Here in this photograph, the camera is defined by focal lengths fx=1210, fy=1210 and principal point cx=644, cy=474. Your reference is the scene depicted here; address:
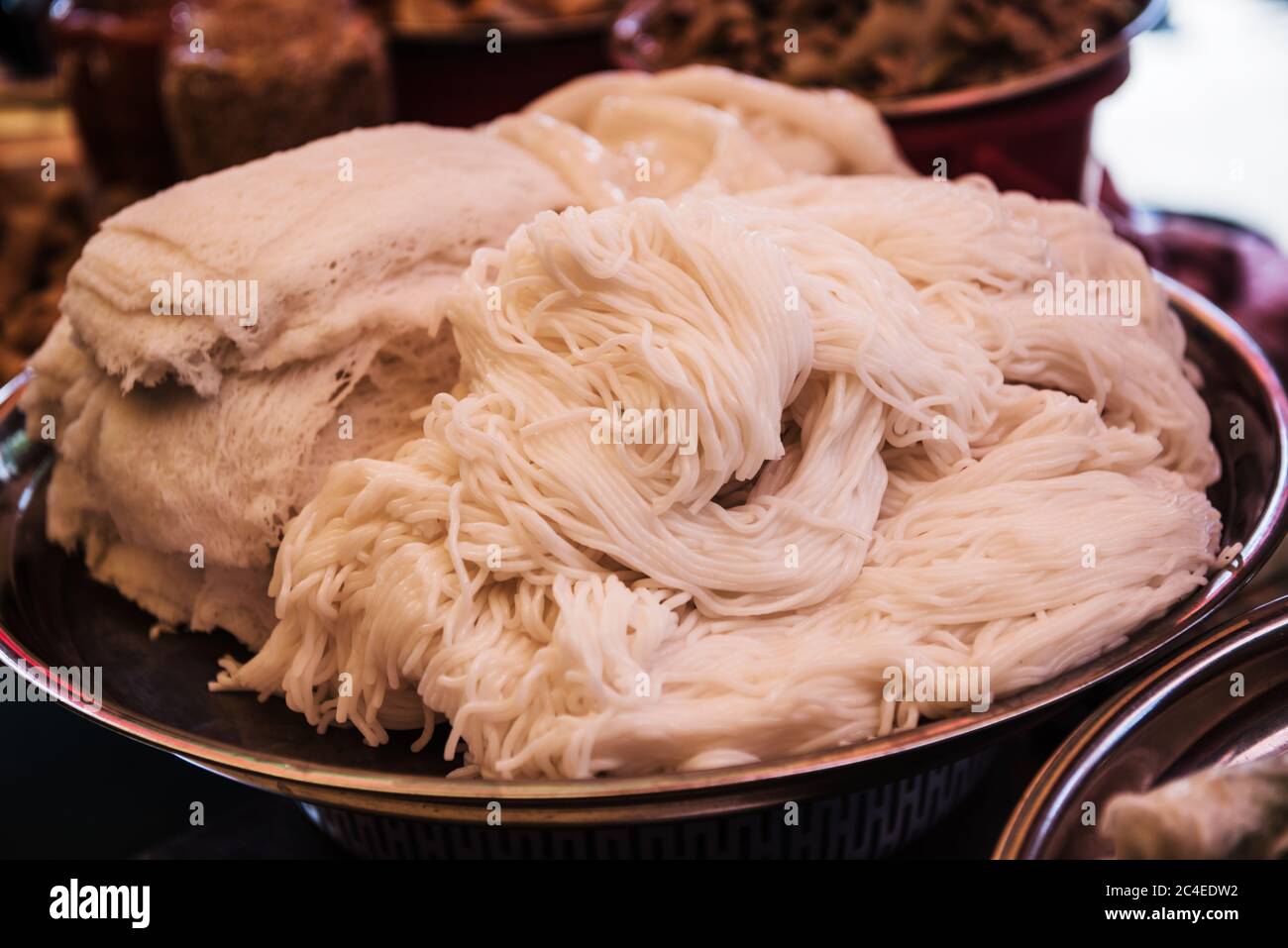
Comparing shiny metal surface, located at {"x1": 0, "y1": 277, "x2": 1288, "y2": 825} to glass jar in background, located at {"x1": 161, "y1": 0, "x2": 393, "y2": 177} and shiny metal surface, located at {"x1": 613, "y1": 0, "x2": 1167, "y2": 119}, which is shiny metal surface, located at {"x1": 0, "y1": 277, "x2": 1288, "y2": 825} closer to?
shiny metal surface, located at {"x1": 613, "y1": 0, "x2": 1167, "y2": 119}

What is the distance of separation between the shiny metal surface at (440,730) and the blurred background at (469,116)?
0.82 ft

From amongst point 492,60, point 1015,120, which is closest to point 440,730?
point 1015,120

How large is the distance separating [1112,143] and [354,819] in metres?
4.05

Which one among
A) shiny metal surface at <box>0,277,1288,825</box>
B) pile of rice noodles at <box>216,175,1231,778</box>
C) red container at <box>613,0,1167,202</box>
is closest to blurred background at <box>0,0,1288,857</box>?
red container at <box>613,0,1167,202</box>

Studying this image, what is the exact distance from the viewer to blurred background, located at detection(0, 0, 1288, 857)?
179cm

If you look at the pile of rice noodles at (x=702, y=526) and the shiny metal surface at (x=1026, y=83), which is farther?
the shiny metal surface at (x=1026, y=83)

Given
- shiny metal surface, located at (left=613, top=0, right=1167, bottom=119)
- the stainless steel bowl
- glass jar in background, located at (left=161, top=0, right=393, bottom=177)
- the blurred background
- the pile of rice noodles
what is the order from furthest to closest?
glass jar in background, located at (left=161, top=0, right=393, bottom=177)
shiny metal surface, located at (left=613, top=0, right=1167, bottom=119)
the blurred background
the pile of rice noodles
the stainless steel bowl

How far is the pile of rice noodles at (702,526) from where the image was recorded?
1300 millimetres

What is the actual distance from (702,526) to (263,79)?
7.44ft

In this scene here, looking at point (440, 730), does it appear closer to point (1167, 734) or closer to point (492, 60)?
point (1167, 734)

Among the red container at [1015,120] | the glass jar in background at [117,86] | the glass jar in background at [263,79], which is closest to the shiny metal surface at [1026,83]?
the red container at [1015,120]

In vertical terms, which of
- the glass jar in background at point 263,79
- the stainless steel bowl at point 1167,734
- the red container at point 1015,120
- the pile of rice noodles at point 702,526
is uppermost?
the glass jar in background at point 263,79

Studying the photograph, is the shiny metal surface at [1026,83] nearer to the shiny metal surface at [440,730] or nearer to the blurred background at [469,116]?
the blurred background at [469,116]

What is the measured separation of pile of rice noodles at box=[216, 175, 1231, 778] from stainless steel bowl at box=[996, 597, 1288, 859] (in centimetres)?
10
